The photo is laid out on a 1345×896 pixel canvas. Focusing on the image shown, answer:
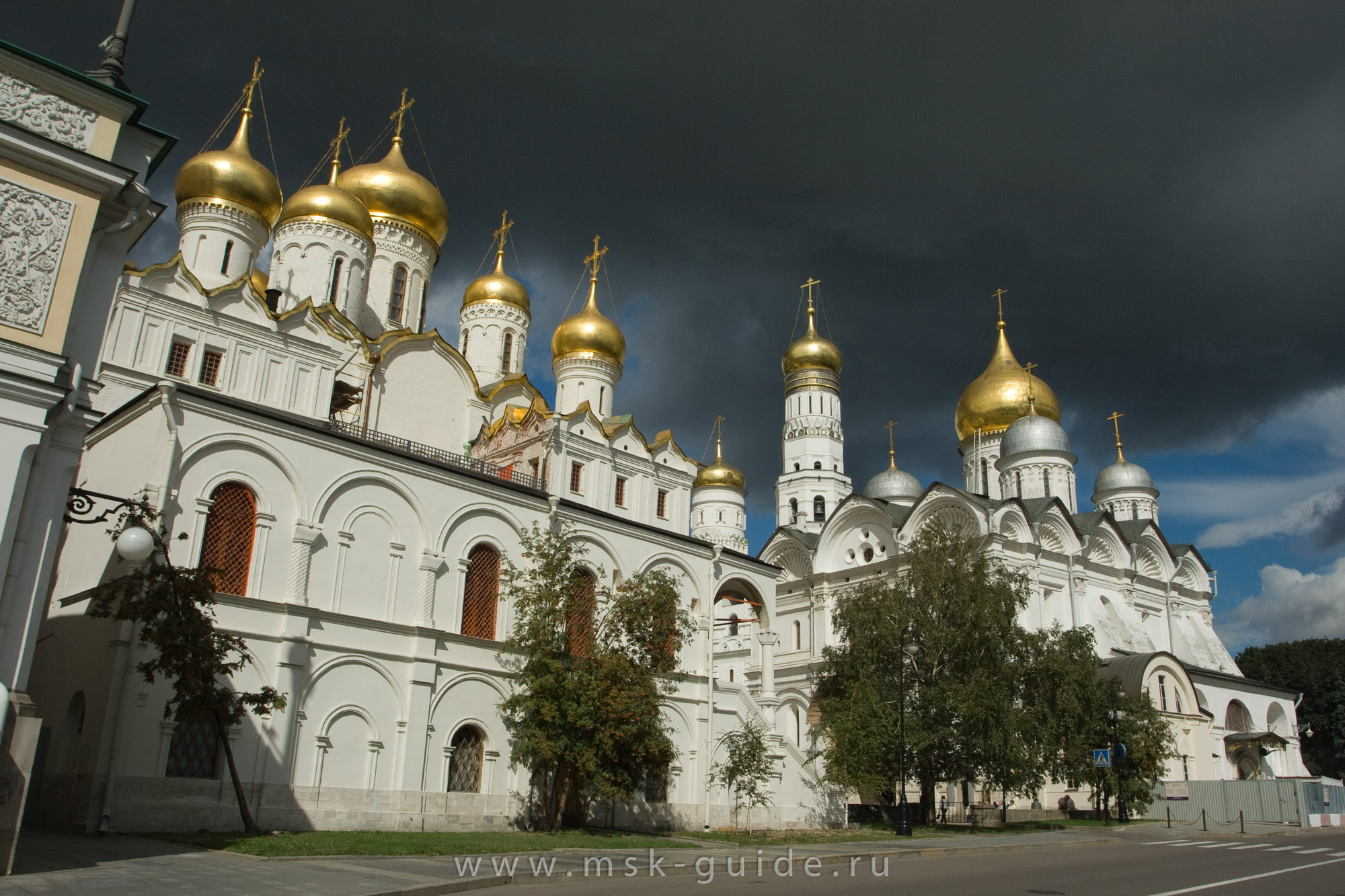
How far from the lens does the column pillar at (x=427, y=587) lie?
21.8 meters

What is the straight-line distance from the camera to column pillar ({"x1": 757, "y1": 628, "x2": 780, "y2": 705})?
2811 cm

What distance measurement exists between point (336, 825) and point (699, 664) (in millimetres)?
11169

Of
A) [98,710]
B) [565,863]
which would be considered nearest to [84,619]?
[98,710]

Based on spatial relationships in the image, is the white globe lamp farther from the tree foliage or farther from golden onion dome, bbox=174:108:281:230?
golden onion dome, bbox=174:108:281:230

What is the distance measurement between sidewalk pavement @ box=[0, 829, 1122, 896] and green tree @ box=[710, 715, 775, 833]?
631 centimetres

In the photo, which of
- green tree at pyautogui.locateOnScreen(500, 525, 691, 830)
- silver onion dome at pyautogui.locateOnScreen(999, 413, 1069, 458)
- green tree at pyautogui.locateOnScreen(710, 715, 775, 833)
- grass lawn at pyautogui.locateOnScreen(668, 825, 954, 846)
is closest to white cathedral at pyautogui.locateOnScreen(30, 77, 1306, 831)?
green tree at pyautogui.locateOnScreen(710, 715, 775, 833)

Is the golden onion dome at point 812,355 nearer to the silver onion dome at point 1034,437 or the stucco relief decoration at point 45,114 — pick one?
the silver onion dome at point 1034,437

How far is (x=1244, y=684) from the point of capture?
45.1m

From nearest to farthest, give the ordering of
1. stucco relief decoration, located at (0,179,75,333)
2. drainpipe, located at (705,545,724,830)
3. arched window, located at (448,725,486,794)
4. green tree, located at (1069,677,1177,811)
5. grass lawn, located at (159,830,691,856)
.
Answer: stucco relief decoration, located at (0,179,75,333)
grass lawn, located at (159,830,691,856)
arched window, located at (448,725,486,794)
drainpipe, located at (705,545,724,830)
green tree, located at (1069,677,1177,811)

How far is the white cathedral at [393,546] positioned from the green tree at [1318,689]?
1443 cm

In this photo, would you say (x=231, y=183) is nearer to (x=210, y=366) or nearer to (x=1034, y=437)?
(x=210, y=366)

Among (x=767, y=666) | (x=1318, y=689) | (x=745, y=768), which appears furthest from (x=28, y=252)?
(x=1318, y=689)

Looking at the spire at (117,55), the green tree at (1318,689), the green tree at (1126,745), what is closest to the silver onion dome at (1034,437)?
the green tree at (1126,745)

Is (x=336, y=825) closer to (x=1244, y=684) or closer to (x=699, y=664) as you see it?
(x=699, y=664)
